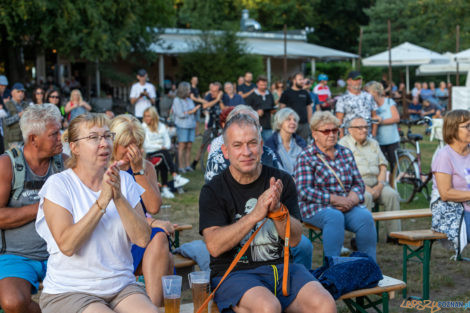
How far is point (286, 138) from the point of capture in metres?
7.06

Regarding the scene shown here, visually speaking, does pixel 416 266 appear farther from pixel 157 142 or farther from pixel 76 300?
pixel 157 142

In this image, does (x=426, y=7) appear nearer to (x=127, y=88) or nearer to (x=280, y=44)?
(x=280, y=44)

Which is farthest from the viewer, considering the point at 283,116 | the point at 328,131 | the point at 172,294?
the point at 283,116

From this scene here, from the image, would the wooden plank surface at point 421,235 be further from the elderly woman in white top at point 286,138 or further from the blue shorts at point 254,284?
the blue shorts at point 254,284

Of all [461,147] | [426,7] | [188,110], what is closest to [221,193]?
[461,147]

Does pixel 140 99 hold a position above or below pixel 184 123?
above

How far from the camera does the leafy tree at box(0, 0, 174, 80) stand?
61.0 ft

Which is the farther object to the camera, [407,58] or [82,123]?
[407,58]

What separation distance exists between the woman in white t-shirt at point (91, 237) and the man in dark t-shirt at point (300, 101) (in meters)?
9.09

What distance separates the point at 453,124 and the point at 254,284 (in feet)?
9.89

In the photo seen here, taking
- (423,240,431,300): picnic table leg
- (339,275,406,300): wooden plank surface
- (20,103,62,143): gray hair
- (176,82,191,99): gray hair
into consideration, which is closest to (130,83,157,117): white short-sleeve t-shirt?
(176,82,191,99): gray hair

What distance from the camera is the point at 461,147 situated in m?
5.56

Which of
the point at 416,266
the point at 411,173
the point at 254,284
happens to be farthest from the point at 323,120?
the point at 411,173

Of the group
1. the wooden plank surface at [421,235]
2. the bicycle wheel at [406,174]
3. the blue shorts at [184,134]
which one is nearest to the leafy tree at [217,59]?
the blue shorts at [184,134]
